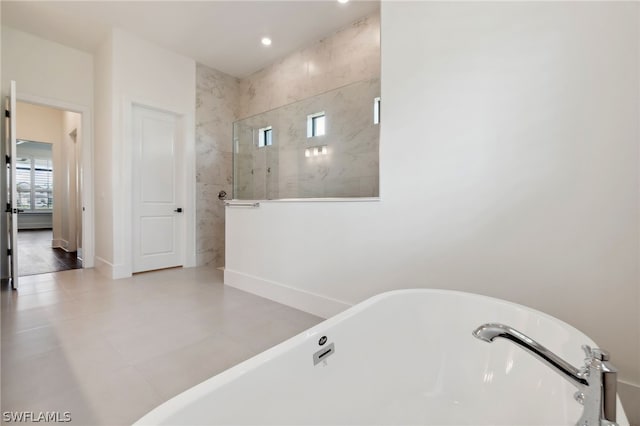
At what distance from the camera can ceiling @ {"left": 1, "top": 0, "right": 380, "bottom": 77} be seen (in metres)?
3.08

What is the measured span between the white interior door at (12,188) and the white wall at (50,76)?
350 mm

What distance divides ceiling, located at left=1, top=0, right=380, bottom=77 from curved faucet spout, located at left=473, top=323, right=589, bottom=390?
3.51 meters

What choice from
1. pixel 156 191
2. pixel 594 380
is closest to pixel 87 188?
pixel 156 191

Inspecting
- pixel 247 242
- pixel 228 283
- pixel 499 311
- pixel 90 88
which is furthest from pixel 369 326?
pixel 90 88

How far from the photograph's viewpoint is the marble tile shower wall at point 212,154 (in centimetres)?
437

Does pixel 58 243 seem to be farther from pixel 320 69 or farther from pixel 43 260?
pixel 320 69

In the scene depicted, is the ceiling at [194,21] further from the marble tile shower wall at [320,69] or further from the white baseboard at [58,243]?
the white baseboard at [58,243]

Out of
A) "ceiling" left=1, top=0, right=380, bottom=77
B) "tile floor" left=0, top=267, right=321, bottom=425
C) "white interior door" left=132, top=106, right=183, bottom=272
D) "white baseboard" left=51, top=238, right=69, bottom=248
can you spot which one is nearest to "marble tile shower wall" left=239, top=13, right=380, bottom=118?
"ceiling" left=1, top=0, right=380, bottom=77

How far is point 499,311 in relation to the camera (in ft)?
4.23

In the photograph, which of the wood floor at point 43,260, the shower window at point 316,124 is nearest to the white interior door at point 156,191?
the wood floor at point 43,260

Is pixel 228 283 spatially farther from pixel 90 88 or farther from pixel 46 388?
pixel 90 88

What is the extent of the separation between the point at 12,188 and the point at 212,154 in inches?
92.4

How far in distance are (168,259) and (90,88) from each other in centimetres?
280

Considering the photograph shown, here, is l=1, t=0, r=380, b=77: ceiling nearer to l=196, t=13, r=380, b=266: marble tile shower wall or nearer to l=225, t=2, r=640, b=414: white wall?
l=196, t=13, r=380, b=266: marble tile shower wall
